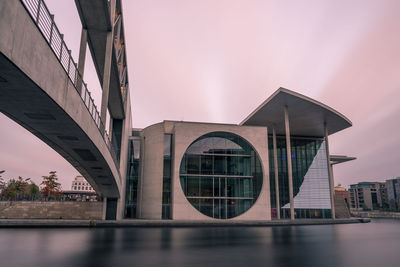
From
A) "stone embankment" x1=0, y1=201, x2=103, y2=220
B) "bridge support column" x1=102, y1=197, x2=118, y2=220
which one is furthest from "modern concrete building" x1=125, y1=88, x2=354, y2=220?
"stone embankment" x1=0, y1=201, x2=103, y2=220

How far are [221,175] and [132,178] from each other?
11.4m

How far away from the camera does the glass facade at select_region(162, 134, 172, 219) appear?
3612 centimetres

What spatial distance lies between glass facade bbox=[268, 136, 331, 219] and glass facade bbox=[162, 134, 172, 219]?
1518 cm

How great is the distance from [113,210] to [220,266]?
994 inches

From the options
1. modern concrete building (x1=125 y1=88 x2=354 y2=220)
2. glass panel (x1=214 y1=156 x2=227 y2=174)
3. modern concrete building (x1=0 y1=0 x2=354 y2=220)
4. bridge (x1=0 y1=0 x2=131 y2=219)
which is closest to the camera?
bridge (x1=0 y1=0 x2=131 y2=219)

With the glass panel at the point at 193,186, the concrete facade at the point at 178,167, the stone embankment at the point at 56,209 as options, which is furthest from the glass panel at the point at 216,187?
the stone embankment at the point at 56,209

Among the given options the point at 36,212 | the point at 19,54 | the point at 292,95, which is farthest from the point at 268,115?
the point at 19,54

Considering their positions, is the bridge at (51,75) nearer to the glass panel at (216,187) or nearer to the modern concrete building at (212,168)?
the modern concrete building at (212,168)

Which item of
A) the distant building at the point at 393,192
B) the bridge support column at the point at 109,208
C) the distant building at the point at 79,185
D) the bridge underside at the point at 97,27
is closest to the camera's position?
the bridge underside at the point at 97,27

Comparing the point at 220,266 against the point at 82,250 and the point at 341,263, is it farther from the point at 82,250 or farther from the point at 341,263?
the point at 82,250

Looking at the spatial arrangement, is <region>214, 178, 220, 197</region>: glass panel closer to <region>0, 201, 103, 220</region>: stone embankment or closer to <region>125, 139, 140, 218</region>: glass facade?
<region>125, 139, 140, 218</region>: glass facade

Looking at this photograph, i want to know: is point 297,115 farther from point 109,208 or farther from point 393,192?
point 393,192

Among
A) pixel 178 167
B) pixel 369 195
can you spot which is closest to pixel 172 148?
pixel 178 167

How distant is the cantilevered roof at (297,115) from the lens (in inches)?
1454
